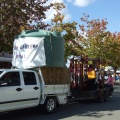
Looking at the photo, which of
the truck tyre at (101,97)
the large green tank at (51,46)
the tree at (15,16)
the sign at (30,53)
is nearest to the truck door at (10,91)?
the sign at (30,53)

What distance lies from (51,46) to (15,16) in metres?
4.97

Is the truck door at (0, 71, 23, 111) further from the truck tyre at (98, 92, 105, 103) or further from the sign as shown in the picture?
the truck tyre at (98, 92, 105, 103)

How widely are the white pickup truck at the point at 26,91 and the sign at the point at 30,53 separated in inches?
23.8

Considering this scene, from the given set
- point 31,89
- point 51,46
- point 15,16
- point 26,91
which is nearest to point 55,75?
point 51,46

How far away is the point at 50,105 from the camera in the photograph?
41.3 feet

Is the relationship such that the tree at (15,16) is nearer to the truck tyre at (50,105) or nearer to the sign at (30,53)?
the sign at (30,53)

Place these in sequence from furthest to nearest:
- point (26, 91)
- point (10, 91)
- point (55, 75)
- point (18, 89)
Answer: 1. point (55, 75)
2. point (26, 91)
3. point (18, 89)
4. point (10, 91)

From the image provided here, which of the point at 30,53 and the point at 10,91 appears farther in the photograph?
the point at 30,53

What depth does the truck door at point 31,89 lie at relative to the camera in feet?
37.4

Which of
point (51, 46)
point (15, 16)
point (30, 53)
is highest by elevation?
point (15, 16)

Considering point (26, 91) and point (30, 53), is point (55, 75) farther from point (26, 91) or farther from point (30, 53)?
point (26, 91)

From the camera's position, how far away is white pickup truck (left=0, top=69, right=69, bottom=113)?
35.0 ft

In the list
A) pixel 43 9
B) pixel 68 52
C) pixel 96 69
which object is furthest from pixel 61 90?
pixel 68 52

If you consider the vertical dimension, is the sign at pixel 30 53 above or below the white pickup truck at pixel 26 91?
above
